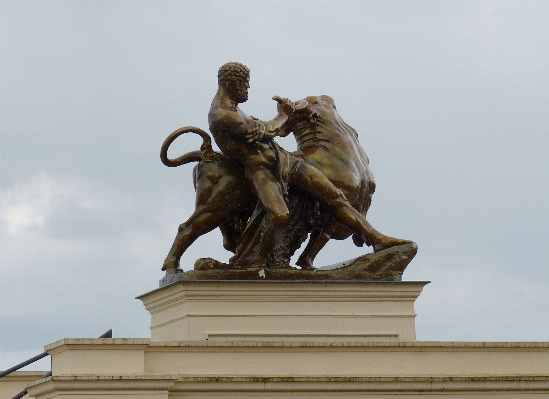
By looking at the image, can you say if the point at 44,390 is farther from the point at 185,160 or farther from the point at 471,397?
the point at 471,397

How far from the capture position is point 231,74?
15.7m

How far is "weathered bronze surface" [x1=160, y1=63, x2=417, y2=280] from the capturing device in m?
15.5

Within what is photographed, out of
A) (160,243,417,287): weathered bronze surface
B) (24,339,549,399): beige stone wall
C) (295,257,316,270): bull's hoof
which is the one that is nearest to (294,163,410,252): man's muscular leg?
(160,243,417,287): weathered bronze surface

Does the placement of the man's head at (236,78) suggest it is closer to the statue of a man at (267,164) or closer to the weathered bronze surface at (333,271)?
the statue of a man at (267,164)

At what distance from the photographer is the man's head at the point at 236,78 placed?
15688 millimetres

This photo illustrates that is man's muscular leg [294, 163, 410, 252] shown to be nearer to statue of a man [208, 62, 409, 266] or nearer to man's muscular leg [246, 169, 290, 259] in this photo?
statue of a man [208, 62, 409, 266]

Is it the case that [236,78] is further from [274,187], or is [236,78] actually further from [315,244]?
[315,244]

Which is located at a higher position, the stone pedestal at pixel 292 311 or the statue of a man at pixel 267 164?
the statue of a man at pixel 267 164

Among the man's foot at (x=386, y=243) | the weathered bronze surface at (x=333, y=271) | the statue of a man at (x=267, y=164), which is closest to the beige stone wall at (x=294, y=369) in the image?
the weathered bronze surface at (x=333, y=271)

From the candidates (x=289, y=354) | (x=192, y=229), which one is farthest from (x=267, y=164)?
(x=289, y=354)

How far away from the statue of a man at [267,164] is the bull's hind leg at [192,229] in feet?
1.97

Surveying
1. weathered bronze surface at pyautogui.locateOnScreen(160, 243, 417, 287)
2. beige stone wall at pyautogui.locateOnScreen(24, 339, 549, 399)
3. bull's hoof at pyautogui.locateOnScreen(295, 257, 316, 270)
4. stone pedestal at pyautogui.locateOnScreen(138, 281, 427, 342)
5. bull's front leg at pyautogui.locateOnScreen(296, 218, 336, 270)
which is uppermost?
bull's front leg at pyautogui.locateOnScreen(296, 218, 336, 270)

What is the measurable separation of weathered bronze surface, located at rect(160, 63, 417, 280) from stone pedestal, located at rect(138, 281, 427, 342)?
22 centimetres

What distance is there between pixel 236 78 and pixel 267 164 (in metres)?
1.05
